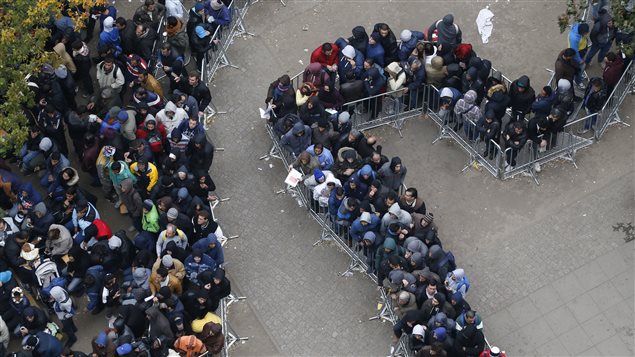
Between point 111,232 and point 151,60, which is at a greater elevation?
point 151,60

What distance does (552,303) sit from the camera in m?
22.2

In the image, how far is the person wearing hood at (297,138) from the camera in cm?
2302

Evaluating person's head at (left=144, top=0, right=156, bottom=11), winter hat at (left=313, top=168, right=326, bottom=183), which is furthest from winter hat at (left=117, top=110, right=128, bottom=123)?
winter hat at (left=313, top=168, right=326, bottom=183)

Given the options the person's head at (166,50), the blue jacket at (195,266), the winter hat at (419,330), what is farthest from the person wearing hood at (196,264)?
the person's head at (166,50)

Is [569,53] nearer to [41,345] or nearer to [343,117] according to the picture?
[343,117]

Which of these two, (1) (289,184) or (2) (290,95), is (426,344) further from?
(2) (290,95)

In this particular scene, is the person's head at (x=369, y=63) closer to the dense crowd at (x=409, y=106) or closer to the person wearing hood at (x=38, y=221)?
the dense crowd at (x=409, y=106)

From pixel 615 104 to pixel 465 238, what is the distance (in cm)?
459

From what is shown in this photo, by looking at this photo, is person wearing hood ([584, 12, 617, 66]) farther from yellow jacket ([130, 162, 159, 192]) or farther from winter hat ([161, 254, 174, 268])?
winter hat ([161, 254, 174, 268])

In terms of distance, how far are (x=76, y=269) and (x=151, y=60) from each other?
5.83m

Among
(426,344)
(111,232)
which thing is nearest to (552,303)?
(426,344)

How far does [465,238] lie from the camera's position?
23.3 m

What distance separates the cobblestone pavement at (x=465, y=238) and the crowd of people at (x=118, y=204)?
1070 mm

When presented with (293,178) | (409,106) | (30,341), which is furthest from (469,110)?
(30,341)
